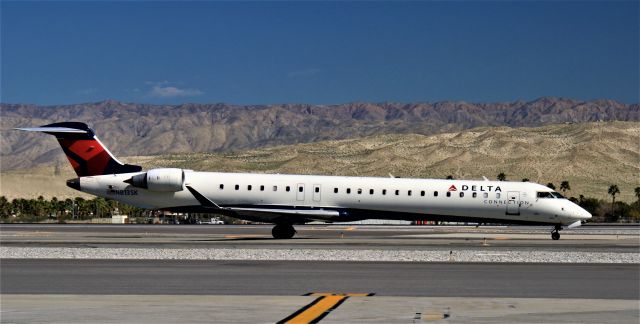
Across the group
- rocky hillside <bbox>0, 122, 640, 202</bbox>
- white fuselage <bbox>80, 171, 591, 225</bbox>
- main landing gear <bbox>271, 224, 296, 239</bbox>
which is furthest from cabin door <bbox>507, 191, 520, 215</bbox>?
rocky hillside <bbox>0, 122, 640, 202</bbox>

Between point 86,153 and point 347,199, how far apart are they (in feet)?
41.1

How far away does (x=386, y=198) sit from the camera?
4306 centimetres

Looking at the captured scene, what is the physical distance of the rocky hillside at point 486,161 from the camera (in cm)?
15725

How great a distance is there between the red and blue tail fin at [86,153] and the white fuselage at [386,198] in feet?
7.89

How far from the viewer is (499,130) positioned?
196m

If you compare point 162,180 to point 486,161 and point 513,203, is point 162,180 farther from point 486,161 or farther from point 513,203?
point 486,161

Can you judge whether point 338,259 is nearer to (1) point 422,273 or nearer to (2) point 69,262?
(1) point 422,273

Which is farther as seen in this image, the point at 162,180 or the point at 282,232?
the point at 282,232

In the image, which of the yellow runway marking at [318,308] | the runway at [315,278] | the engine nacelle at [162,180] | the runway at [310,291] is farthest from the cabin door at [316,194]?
the yellow runway marking at [318,308]

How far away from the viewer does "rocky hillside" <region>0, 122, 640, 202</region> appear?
15725 cm

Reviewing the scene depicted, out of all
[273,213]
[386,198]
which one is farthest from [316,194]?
[386,198]

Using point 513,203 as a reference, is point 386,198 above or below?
above

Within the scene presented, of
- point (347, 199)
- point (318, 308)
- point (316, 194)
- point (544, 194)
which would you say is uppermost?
point (544, 194)

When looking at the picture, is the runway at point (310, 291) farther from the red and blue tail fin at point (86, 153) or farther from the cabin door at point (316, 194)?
the red and blue tail fin at point (86, 153)
